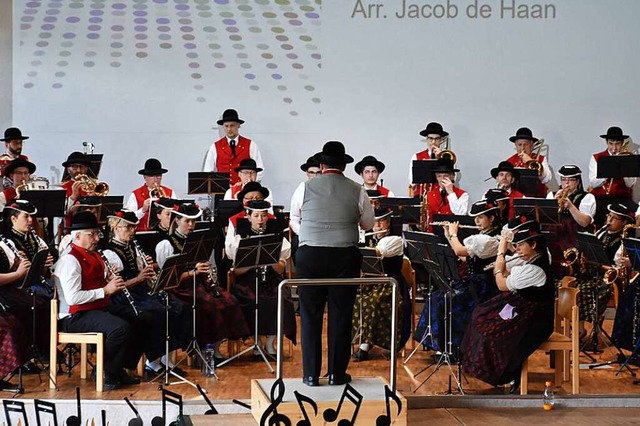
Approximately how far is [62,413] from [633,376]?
433 cm

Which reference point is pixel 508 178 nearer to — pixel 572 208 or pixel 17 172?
pixel 572 208

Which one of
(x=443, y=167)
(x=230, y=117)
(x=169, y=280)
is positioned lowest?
(x=169, y=280)

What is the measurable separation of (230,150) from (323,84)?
5.01ft

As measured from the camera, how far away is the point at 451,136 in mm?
13234

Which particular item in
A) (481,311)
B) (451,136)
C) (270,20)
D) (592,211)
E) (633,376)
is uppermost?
(270,20)

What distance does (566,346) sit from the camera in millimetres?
7855

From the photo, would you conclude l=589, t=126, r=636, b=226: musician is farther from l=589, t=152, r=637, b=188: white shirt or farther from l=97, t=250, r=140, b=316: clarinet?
l=97, t=250, r=140, b=316: clarinet

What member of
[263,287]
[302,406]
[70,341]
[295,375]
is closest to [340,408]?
[302,406]

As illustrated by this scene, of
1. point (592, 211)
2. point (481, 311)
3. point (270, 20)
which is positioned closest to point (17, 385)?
point (481, 311)

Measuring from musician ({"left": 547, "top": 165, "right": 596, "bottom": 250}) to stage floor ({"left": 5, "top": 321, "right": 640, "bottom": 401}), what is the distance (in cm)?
162

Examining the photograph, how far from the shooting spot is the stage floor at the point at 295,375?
7.74 m

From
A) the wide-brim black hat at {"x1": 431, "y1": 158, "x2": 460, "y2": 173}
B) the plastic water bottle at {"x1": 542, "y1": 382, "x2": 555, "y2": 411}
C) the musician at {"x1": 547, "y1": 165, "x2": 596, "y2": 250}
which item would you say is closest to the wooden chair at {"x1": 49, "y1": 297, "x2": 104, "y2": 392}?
the plastic water bottle at {"x1": 542, "y1": 382, "x2": 555, "y2": 411}

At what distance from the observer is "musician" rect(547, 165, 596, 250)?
10.5m

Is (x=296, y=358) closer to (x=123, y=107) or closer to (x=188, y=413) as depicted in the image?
(x=188, y=413)
